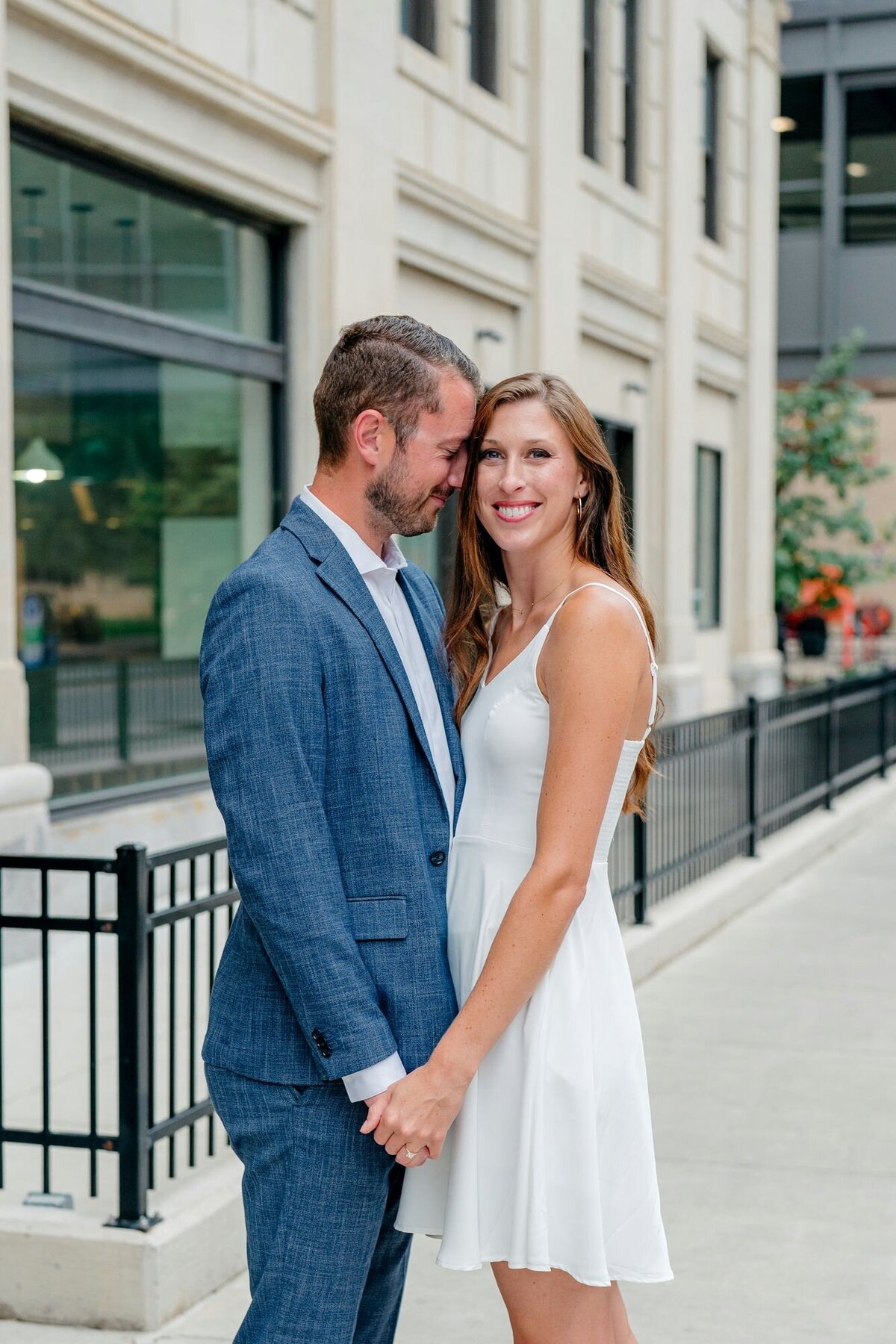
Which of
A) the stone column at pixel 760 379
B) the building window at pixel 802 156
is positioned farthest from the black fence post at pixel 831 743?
the building window at pixel 802 156

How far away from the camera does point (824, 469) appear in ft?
74.8

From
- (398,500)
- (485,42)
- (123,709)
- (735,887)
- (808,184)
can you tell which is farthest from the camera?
(808,184)

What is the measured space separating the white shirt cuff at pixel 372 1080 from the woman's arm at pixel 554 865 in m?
0.02

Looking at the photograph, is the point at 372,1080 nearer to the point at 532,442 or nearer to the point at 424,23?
the point at 532,442

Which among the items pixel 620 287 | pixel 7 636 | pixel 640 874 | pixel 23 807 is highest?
pixel 620 287

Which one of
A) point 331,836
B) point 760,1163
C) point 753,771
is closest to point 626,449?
point 753,771

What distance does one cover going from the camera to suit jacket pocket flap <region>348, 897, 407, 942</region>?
236 centimetres

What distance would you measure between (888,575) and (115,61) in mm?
A: 16667

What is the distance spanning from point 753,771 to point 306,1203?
317 inches

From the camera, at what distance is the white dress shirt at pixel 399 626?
251 cm

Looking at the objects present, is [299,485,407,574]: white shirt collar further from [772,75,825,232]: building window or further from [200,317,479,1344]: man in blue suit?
[772,75,825,232]: building window

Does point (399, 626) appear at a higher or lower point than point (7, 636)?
higher

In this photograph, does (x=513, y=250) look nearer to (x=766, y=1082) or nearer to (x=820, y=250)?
(x=766, y=1082)

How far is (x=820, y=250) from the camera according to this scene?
2533 cm
